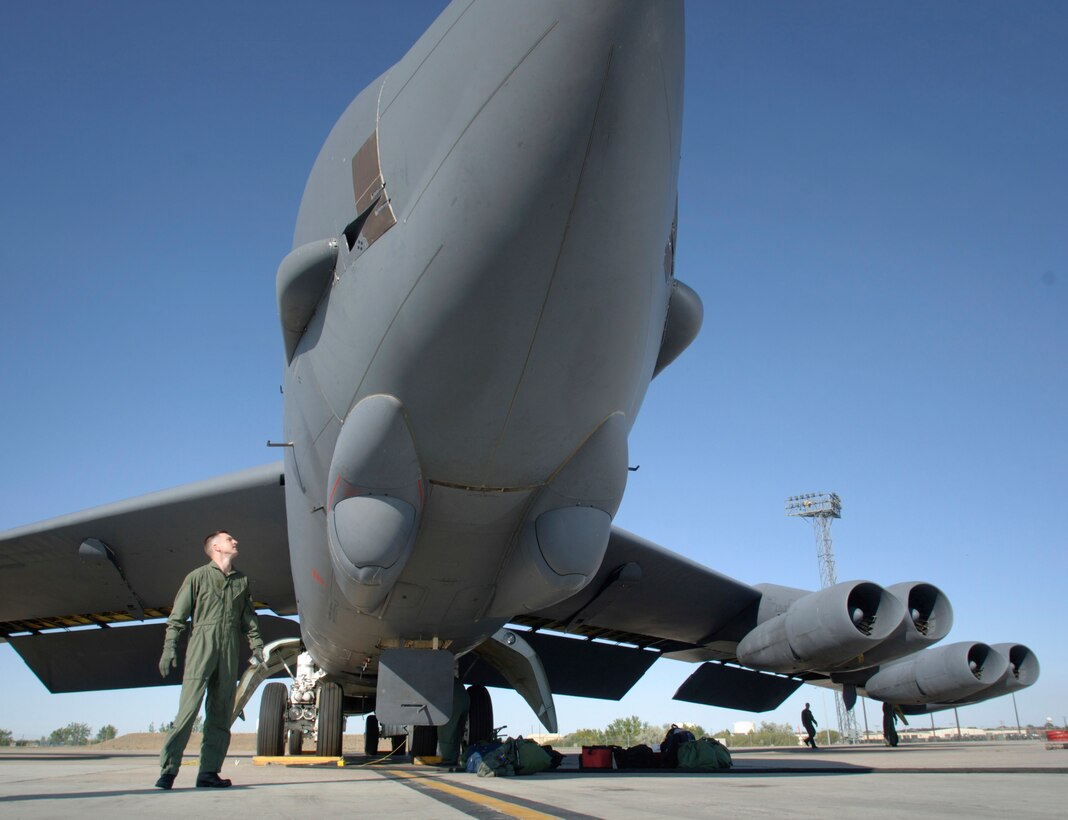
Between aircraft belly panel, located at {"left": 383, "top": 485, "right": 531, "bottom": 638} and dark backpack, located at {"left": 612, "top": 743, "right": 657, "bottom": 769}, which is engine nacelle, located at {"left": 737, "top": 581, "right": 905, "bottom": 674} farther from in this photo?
aircraft belly panel, located at {"left": 383, "top": 485, "right": 531, "bottom": 638}

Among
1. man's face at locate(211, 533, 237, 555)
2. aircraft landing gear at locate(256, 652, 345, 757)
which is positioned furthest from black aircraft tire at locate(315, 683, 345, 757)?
man's face at locate(211, 533, 237, 555)

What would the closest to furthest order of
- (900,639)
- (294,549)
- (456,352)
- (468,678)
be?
(456,352) → (294,549) → (900,639) → (468,678)

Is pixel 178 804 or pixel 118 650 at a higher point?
pixel 118 650

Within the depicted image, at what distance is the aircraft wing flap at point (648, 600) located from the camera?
9.69 metres

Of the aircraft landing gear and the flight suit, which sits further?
the aircraft landing gear

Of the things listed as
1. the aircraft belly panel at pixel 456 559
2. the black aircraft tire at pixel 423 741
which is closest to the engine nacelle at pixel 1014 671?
the black aircraft tire at pixel 423 741

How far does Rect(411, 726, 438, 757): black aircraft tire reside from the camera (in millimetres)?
9023

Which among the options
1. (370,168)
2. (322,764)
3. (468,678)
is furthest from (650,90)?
(468,678)

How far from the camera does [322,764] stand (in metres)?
8.30

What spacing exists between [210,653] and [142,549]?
5632mm

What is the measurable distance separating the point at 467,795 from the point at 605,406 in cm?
205

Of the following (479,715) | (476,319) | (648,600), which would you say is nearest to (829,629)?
(648,600)

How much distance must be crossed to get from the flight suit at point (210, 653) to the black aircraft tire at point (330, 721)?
5.77m

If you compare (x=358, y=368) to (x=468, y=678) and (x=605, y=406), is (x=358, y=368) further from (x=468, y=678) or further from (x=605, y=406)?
(x=468, y=678)
